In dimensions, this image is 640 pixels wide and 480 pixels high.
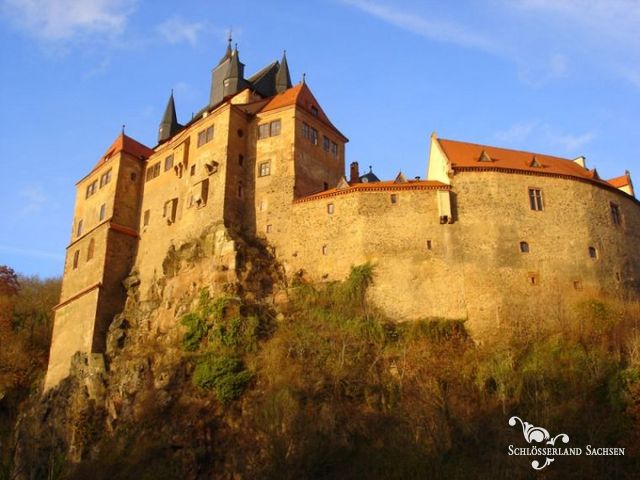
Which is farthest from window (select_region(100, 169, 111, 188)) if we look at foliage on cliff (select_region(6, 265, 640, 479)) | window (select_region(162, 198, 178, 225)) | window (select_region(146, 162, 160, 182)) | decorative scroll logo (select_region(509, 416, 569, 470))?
decorative scroll logo (select_region(509, 416, 569, 470))

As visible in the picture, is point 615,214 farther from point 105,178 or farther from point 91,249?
point 105,178

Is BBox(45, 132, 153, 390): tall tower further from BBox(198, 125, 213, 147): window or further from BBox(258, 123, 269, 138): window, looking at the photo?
BBox(258, 123, 269, 138): window

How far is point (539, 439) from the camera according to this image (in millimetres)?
27438

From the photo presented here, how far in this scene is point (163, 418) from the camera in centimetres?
3212

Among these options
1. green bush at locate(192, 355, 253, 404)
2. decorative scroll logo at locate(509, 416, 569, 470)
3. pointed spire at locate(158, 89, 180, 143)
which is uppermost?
pointed spire at locate(158, 89, 180, 143)

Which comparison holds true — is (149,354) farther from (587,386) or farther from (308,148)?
(587,386)

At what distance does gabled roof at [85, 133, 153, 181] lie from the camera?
48.6m

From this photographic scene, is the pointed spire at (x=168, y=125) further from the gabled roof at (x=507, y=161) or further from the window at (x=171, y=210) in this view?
the gabled roof at (x=507, y=161)

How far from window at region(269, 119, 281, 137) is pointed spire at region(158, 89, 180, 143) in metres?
13.9

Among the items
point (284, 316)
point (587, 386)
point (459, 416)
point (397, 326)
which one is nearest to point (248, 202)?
point (284, 316)

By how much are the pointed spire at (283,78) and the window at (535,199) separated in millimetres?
19542

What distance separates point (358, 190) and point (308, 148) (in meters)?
6.03

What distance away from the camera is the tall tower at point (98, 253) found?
4162 centimetres

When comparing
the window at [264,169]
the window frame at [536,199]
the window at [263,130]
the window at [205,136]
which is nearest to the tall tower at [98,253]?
the window at [205,136]
